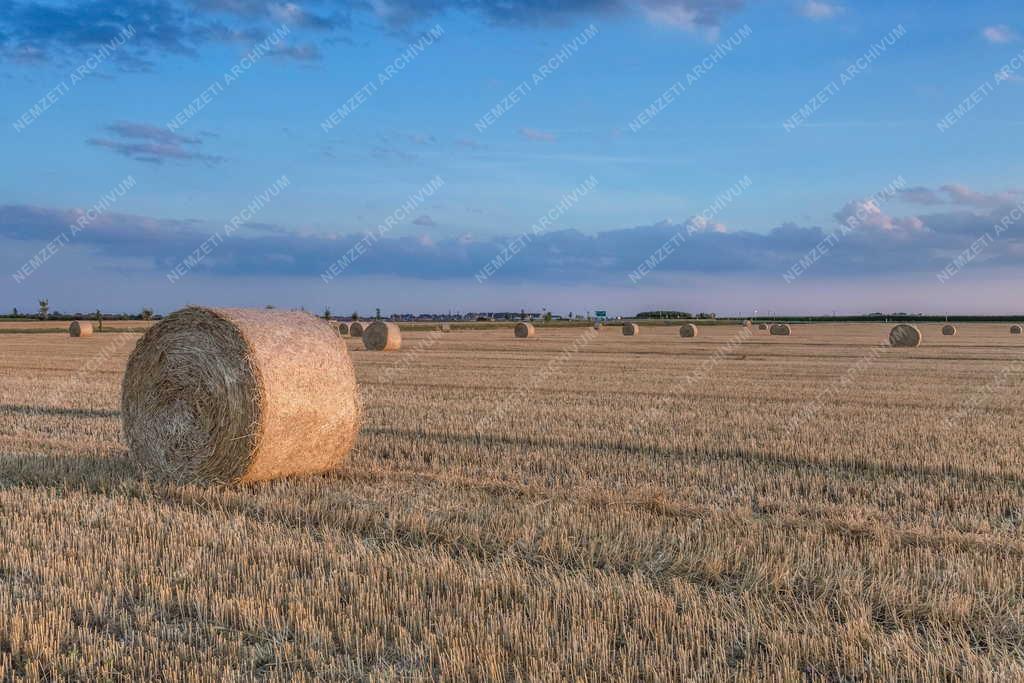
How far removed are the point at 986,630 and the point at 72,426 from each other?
11645 mm

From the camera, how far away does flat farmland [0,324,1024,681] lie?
4270mm

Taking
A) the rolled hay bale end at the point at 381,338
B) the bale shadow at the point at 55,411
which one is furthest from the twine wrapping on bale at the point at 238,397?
the rolled hay bale end at the point at 381,338

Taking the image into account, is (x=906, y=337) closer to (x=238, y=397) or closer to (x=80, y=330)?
(x=238, y=397)

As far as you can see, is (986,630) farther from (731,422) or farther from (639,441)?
(731,422)

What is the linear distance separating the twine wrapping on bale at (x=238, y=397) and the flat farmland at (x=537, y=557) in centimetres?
36

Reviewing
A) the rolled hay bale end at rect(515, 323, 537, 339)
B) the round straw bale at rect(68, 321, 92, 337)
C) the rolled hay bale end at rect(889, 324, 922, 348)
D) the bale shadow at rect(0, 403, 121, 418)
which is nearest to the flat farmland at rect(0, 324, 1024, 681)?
the bale shadow at rect(0, 403, 121, 418)

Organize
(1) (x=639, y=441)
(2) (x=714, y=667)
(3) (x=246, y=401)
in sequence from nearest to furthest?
(2) (x=714, y=667) → (3) (x=246, y=401) → (1) (x=639, y=441)

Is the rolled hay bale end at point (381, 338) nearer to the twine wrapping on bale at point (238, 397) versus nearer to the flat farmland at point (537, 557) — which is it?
the flat farmland at point (537, 557)

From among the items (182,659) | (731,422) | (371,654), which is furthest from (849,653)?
(731,422)

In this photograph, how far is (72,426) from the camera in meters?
12.2

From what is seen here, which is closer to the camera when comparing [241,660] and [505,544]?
[241,660]

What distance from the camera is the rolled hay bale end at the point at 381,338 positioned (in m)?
34.0

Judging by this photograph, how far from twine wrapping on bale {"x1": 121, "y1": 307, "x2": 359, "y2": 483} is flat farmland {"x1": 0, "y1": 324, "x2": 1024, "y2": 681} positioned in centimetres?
36

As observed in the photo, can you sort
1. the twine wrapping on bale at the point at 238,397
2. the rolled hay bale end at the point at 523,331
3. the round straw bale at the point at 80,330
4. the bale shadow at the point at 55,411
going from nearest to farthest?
the twine wrapping on bale at the point at 238,397 < the bale shadow at the point at 55,411 < the round straw bale at the point at 80,330 < the rolled hay bale end at the point at 523,331
